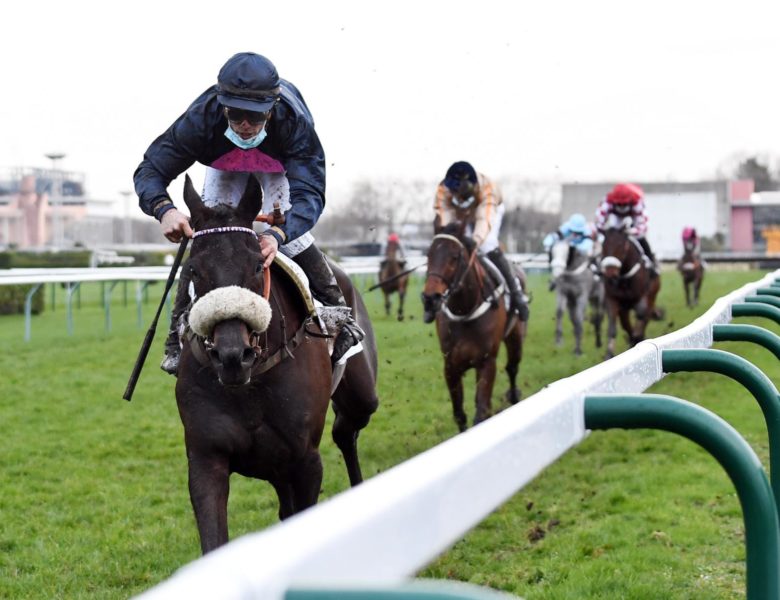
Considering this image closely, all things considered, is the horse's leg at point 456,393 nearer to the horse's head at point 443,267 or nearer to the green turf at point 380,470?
the green turf at point 380,470

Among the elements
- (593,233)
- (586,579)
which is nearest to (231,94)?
(586,579)

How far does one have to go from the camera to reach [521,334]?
988 cm

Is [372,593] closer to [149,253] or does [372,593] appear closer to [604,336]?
[604,336]

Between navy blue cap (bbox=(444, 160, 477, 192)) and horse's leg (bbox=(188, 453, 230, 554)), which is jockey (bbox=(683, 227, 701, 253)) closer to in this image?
navy blue cap (bbox=(444, 160, 477, 192))

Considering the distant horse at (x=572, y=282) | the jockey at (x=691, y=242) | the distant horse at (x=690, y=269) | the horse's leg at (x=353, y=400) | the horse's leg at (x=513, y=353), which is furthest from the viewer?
the jockey at (x=691, y=242)

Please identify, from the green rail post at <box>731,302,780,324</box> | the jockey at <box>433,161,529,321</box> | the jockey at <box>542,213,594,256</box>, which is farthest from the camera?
the jockey at <box>542,213,594,256</box>

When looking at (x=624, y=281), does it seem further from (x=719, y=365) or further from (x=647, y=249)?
(x=719, y=365)

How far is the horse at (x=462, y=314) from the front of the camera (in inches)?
321

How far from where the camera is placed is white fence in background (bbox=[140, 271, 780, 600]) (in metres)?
0.83

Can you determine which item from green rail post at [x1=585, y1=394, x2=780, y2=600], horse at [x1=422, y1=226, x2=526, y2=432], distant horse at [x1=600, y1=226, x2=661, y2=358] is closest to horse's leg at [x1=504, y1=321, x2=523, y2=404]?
horse at [x1=422, y1=226, x2=526, y2=432]

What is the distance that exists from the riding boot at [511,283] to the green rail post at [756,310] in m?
5.29

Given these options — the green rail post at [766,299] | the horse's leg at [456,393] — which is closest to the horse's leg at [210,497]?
the green rail post at [766,299]

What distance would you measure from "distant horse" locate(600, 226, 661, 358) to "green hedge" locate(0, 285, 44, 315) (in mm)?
9766

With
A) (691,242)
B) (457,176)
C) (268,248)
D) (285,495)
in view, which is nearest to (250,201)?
(268,248)
